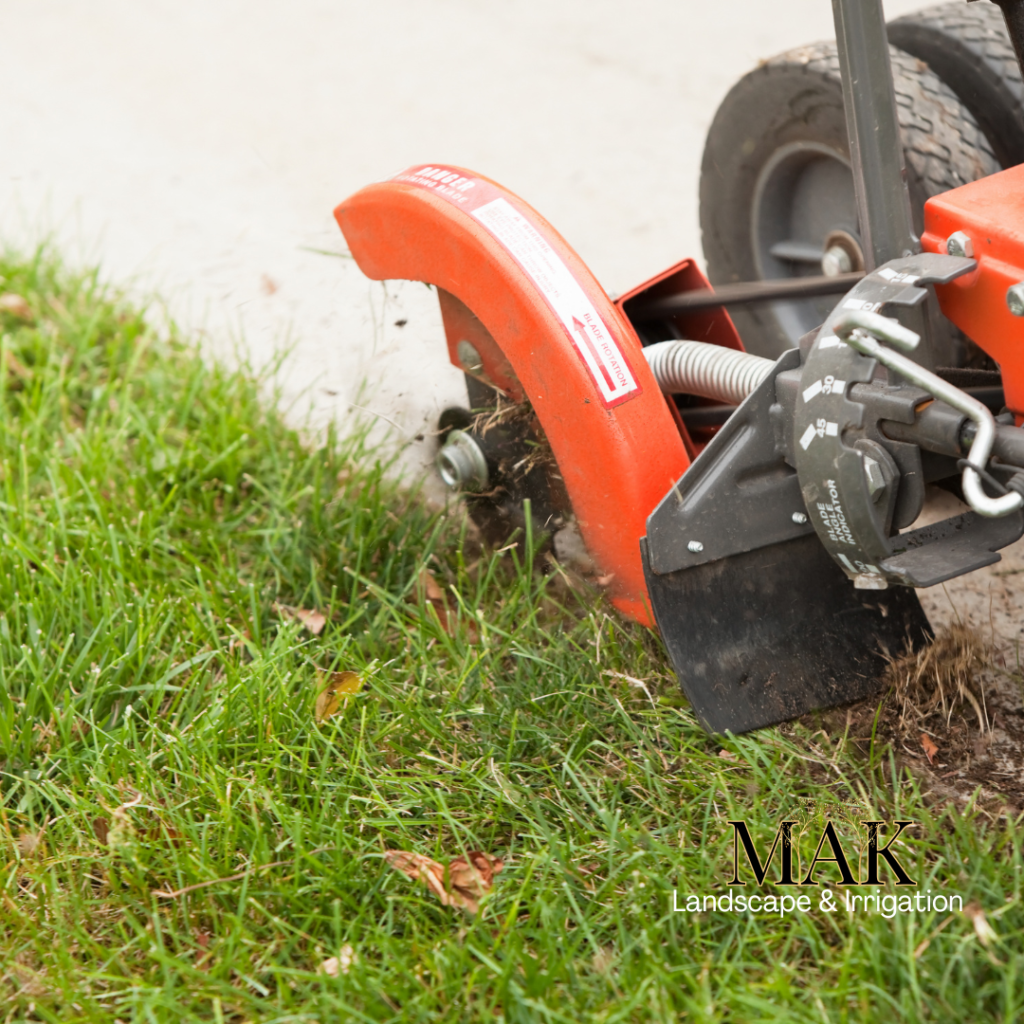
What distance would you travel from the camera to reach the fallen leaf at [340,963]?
1.33 metres

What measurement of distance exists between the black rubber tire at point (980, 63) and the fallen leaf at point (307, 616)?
4.79 ft

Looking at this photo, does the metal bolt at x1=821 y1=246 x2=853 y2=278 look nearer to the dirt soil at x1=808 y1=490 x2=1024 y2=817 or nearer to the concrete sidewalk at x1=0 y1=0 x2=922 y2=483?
the dirt soil at x1=808 y1=490 x2=1024 y2=817

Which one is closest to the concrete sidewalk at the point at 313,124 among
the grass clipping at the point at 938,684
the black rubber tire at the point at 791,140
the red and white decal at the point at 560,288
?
the black rubber tire at the point at 791,140

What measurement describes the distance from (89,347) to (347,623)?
132 centimetres

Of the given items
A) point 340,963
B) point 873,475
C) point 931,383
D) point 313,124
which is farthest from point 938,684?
point 313,124

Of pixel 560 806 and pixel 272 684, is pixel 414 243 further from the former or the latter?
pixel 560 806

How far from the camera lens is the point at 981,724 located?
64.4 inches

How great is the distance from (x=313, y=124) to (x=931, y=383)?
319 cm

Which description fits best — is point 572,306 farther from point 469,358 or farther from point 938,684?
point 938,684

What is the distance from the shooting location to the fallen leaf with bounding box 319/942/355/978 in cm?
133

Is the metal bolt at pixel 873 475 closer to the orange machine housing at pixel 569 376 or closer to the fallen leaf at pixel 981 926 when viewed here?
the orange machine housing at pixel 569 376

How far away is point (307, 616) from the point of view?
6.57 feet

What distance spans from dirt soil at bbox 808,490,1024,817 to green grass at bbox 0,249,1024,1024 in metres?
0.07

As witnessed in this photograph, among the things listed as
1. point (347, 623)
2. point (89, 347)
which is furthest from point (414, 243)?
point (89, 347)
